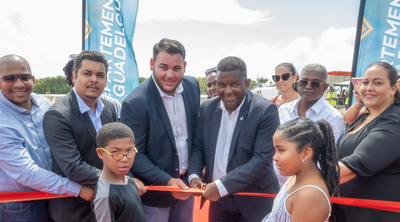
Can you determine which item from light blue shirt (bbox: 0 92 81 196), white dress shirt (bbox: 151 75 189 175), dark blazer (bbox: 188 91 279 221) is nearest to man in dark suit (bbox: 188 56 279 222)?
dark blazer (bbox: 188 91 279 221)

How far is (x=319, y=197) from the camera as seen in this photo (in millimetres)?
1737

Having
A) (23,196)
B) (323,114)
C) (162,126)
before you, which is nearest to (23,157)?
(23,196)

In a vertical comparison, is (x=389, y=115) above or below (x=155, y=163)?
above

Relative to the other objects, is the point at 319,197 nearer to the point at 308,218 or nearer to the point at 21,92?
the point at 308,218

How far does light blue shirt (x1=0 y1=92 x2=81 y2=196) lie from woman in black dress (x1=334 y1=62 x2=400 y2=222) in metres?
2.76

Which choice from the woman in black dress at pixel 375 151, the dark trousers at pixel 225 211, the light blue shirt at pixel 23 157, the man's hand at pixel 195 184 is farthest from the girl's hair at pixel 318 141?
the light blue shirt at pixel 23 157

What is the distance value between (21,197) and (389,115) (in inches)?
146

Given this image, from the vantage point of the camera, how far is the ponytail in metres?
1.95

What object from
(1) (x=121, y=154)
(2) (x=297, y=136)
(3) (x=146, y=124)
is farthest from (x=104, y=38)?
(2) (x=297, y=136)

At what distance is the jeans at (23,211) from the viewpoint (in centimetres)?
254

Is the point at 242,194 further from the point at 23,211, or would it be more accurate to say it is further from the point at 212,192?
the point at 23,211

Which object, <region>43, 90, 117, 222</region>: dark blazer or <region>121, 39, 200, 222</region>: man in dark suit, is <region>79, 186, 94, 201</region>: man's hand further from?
<region>121, 39, 200, 222</region>: man in dark suit

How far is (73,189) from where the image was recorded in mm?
2477

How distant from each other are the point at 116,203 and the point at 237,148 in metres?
1.32
